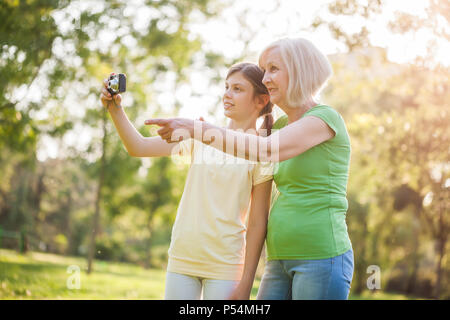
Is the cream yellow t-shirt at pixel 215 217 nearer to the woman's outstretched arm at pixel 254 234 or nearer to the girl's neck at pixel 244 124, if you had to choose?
the woman's outstretched arm at pixel 254 234

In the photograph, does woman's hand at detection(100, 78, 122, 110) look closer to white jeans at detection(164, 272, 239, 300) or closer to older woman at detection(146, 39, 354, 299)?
older woman at detection(146, 39, 354, 299)

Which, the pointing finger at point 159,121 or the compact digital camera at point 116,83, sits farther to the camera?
the compact digital camera at point 116,83

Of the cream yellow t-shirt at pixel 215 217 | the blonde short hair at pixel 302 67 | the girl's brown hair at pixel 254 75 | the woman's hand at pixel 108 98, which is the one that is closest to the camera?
the blonde short hair at pixel 302 67

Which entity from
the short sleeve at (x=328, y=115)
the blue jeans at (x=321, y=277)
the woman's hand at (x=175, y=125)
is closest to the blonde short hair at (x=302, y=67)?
the short sleeve at (x=328, y=115)

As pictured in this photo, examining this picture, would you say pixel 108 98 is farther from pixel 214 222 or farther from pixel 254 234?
Answer: pixel 254 234

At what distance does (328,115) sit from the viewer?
246cm

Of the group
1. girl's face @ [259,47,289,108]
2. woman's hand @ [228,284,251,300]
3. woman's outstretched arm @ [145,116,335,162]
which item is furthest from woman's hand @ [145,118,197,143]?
woman's hand @ [228,284,251,300]

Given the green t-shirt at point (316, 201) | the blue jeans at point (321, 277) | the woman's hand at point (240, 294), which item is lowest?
the woman's hand at point (240, 294)

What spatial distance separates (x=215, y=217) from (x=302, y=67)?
1015 mm

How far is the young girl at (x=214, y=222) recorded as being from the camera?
2.77 meters

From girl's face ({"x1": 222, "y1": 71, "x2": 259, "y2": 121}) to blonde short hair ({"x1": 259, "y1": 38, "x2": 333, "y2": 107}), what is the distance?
0.55m

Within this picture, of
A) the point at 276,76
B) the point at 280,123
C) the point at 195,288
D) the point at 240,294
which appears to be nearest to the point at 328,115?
the point at 276,76

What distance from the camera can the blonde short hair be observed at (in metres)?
2.53

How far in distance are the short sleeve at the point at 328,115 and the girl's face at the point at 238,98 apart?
677 millimetres
